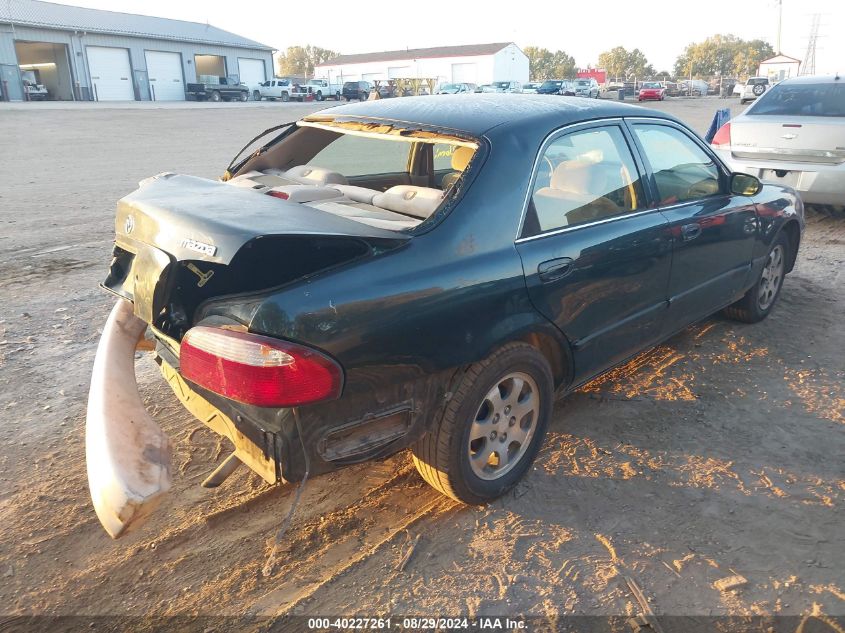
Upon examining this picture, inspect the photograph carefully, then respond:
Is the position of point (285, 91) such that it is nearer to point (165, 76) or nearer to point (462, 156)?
point (165, 76)

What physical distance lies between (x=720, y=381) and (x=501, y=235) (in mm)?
2182

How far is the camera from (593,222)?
3102 millimetres

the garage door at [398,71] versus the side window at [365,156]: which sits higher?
the garage door at [398,71]

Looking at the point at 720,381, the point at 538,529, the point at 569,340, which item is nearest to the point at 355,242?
the point at 569,340

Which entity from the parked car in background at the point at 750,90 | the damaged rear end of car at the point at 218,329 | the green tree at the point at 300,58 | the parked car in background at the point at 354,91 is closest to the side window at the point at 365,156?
the damaged rear end of car at the point at 218,329

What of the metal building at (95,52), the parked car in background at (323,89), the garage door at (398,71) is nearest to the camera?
the metal building at (95,52)

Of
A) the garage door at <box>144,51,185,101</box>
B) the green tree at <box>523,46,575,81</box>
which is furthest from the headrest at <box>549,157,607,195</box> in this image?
the green tree at <box>523,46,575,81</box>

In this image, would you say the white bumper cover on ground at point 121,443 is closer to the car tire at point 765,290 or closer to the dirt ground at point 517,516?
the dirt ground at point 517,516

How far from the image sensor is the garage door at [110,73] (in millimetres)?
40906

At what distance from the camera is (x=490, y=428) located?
278cm

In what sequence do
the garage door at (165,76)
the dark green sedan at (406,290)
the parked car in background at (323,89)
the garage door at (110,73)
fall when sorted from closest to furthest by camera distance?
the dark green sedan at (406,290)
the garage door at (110,73)
the garage door at (165,76)
the parked car in background at (323,89)

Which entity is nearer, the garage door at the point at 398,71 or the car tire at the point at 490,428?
the car tire at the point at 490,428

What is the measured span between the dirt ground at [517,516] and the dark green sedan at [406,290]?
29cm

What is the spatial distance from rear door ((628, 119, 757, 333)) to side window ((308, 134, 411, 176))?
1.47m
